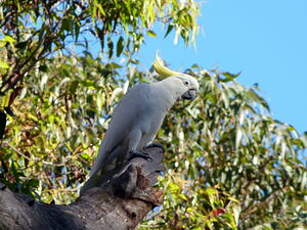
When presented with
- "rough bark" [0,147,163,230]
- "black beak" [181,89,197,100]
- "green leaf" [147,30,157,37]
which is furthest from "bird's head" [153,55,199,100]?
"rough bark" [0,147,163,230]

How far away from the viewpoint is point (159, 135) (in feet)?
13.8

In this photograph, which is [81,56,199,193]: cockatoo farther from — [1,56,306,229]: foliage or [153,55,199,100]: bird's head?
[1,56,306,229]: foliage

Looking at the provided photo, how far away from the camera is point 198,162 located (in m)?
4.42

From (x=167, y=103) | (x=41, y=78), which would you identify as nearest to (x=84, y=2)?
(x=41, y=78)

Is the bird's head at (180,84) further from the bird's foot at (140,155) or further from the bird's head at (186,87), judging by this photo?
the bird's foot at (140,155)

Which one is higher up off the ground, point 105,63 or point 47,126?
point 105,63

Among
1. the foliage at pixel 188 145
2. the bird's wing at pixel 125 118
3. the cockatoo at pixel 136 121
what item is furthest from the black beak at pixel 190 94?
the foliage at pixel 188 145

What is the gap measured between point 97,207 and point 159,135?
2313mm

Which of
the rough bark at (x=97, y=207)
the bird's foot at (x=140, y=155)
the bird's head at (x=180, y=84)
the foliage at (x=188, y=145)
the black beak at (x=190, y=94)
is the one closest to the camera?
the rough bark at (x=97, y=207)

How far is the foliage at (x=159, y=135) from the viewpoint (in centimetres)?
324

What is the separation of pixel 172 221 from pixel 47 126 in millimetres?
869

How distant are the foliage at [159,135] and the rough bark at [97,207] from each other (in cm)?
81

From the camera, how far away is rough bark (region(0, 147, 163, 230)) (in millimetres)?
1539

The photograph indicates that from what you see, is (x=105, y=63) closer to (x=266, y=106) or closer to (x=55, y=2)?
(x=55, y=2)
